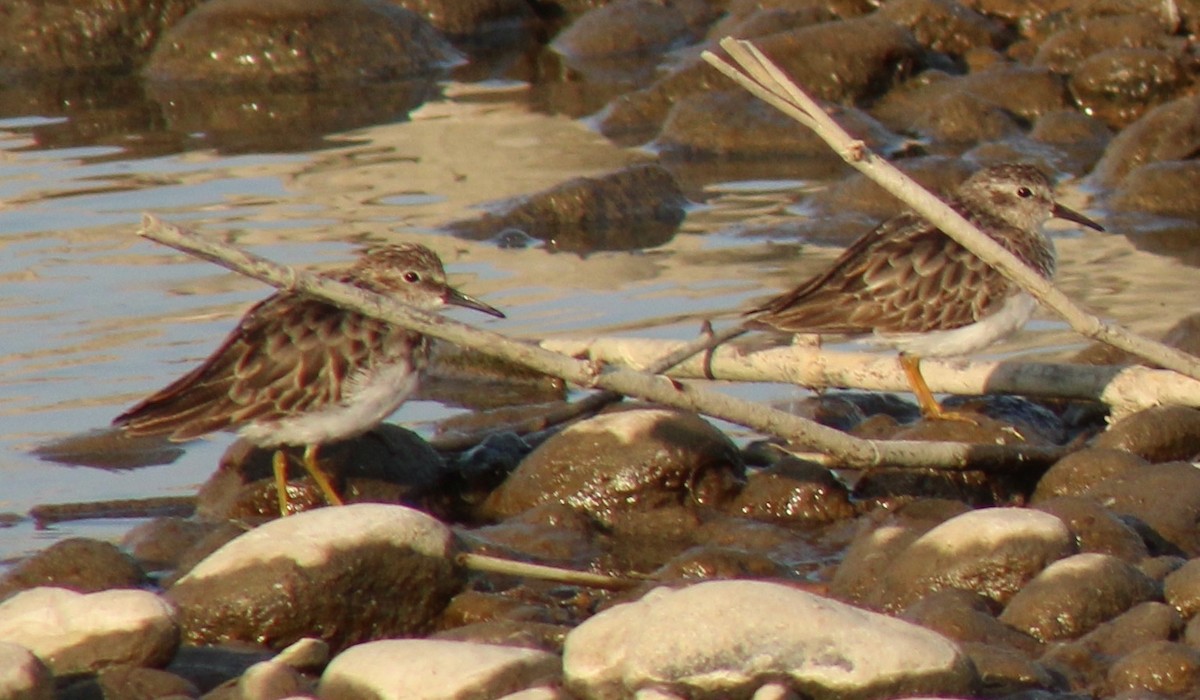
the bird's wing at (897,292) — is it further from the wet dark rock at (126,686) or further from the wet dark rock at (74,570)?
the wet dark rock at (126,686)

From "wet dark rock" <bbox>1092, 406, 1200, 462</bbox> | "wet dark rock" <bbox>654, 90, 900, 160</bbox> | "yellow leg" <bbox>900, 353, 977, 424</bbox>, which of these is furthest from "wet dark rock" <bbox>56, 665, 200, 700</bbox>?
"wet dark rock" <bbox>654, 90, 900, 160</bbox>

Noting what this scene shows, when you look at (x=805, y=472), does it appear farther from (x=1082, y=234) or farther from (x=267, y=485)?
(x=1082, y=234)

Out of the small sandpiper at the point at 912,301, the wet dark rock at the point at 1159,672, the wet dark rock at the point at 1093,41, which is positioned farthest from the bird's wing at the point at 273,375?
the wet dark rock at the point at 1093,41

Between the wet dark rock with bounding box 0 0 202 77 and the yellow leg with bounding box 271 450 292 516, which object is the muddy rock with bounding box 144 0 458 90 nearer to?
the wet dark rock with bounding box 0 0 202 77

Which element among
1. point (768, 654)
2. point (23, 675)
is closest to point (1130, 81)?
point (768, 654)

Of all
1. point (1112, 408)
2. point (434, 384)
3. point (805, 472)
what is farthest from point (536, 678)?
point (434, 384)
